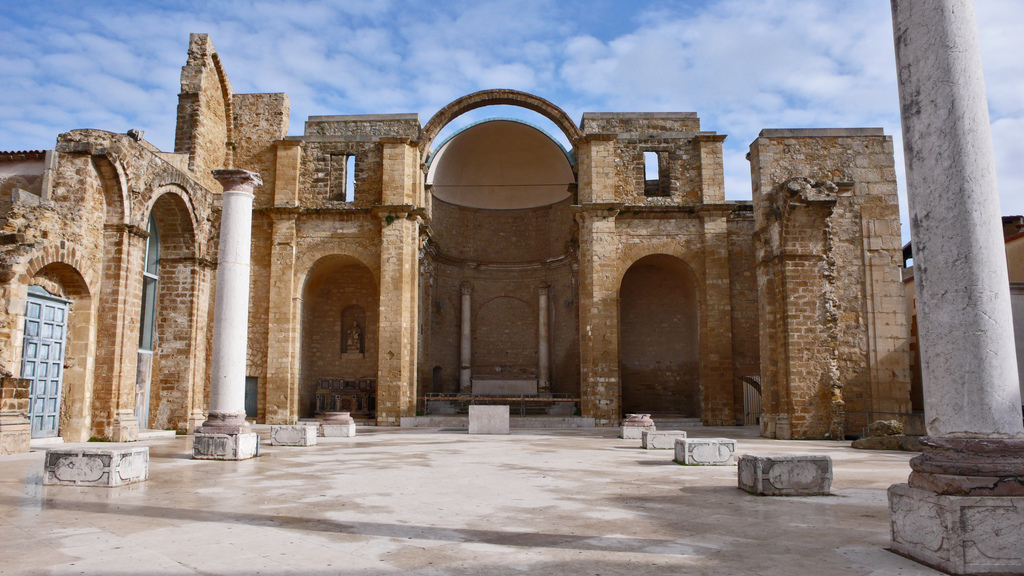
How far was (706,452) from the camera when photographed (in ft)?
33.0

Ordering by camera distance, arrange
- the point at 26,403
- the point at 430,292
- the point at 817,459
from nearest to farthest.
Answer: the point at 817,459, the point at 26,403, the point at 430,292

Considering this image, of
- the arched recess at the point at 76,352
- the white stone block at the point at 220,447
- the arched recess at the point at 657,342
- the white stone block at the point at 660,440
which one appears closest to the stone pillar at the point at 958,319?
the white stone block at the point at 660,440

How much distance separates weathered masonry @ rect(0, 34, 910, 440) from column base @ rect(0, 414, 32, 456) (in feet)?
0.33

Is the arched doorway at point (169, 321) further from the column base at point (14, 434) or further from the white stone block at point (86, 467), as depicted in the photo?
the white stone block at point (86, 467)

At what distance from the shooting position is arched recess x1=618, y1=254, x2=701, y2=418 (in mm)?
23625

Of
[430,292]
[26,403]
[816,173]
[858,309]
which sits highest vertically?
[816,173]

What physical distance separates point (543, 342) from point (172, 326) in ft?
43.4

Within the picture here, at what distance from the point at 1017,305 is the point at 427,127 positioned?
17.9m

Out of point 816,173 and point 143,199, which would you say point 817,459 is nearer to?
point 816,173

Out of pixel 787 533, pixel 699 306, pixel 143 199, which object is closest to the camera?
pixel 787 533

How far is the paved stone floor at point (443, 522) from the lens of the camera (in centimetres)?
431

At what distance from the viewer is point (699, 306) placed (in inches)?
832

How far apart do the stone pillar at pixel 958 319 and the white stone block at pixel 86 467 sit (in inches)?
309

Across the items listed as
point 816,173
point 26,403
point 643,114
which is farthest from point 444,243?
point 26,403
